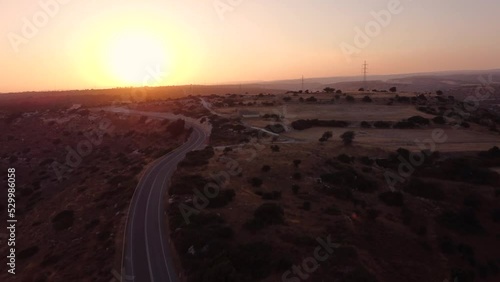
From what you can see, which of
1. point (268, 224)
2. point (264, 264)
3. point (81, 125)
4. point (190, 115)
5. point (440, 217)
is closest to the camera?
point (264, 264)

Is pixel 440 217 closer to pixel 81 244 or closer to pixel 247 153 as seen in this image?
pixel 247 153

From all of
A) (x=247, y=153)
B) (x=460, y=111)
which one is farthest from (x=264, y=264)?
(x=460, y=111)

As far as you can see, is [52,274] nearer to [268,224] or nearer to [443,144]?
[268,224]

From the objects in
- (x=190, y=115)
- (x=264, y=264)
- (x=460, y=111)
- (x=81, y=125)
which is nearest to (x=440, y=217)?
(x=264, y=264)

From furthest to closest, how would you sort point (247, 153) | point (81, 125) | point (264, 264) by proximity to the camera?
1. point (81, 125)
2. point (247, 153)
3. point (264, 264)

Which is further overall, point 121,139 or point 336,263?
point 121,139

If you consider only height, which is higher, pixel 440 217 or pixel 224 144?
pixel 224 144
